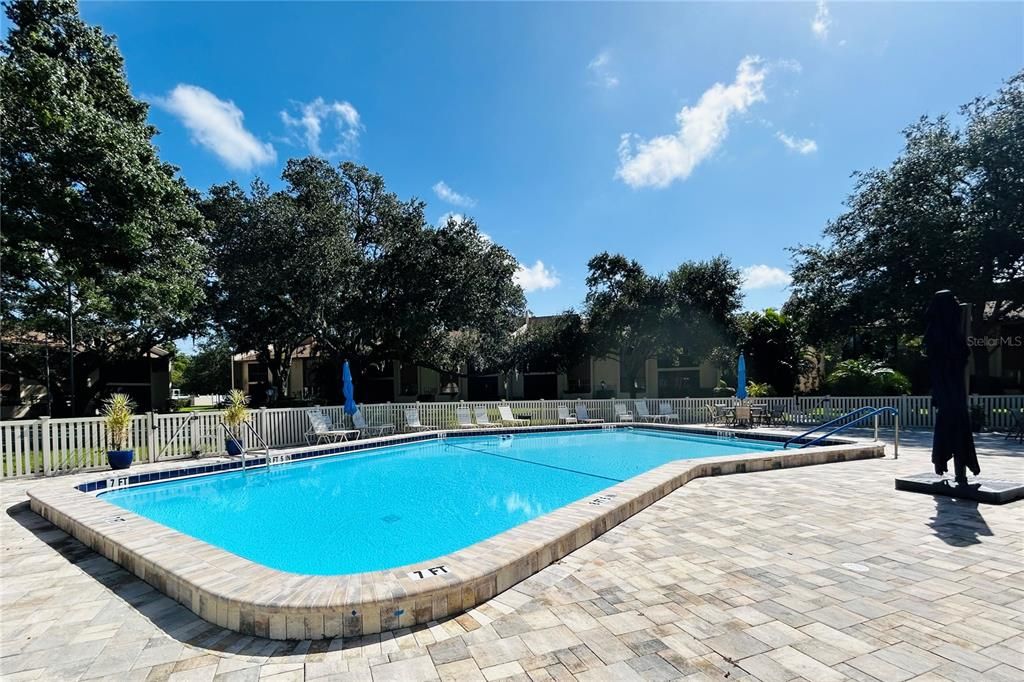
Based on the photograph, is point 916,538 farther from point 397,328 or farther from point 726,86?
point 397,328

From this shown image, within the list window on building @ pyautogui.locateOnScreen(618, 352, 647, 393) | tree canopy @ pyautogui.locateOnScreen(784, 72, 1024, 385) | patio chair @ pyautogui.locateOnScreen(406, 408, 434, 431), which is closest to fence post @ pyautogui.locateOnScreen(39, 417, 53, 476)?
patio chair @ pyautogui.locateOnScreen(406, 408, 434, 431)

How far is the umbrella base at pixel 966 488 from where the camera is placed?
552 centimetres

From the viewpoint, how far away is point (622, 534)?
475cm

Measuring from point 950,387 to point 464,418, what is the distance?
12.3 m

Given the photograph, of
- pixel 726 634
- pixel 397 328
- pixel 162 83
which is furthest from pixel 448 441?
pixel 162 83

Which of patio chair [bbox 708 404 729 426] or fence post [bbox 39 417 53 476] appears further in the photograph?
patio chair [bbox 708 404 729 426]

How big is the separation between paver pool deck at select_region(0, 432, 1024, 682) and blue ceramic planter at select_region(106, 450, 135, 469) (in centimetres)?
416

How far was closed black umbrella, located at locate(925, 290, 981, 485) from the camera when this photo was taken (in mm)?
5727

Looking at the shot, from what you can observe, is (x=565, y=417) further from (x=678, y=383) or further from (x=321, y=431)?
(x=678, y=383)

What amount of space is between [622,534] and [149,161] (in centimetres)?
1382

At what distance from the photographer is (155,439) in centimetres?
981

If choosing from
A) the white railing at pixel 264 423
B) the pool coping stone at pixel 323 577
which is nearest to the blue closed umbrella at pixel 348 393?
the white railing at pixel 264 423

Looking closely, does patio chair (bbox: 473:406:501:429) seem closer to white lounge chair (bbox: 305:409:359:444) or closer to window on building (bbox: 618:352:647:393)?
white lounge chair (bbox: 305:409:359:444)

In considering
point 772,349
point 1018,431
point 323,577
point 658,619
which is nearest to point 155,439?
point 323,577
